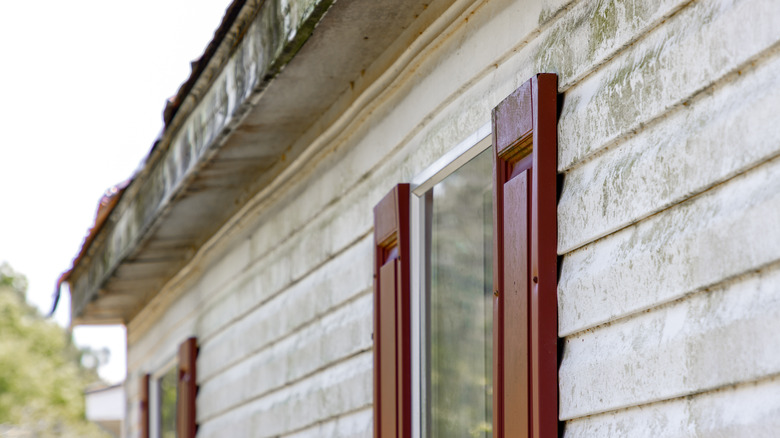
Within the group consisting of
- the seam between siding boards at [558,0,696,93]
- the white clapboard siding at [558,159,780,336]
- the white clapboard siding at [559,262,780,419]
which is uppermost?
the seam between siding boards at [558,0,696,93]

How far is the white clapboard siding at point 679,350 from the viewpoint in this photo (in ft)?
5.75

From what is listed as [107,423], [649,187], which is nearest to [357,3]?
Answer: [649,187]

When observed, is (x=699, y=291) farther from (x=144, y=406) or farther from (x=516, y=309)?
(x=144, y=406)

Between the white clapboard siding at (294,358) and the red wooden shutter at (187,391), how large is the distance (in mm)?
85

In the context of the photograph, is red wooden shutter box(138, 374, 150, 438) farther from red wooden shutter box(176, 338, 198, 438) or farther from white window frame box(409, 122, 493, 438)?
white window frame box(409, 122, 493, 438)

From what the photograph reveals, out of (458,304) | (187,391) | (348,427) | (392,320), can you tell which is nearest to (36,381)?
(187,391)

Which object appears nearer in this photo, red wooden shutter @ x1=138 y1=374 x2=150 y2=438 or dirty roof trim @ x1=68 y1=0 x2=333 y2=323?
dirty roof trim @ x1=68 y1=0 x2=333 y2=323

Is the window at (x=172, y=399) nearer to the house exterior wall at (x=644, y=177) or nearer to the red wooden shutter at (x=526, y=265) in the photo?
the house exterior wall at (x=644, y=177)

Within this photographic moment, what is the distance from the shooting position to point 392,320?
11.4 feet

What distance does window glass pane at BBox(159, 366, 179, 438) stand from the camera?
7.34 m

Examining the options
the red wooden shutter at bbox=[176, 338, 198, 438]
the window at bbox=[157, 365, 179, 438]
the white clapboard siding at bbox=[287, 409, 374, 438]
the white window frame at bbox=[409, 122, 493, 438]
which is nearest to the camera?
the white window frame at bbox=[409, 122, 493, 438]

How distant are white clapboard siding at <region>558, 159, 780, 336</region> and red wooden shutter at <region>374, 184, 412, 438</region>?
3.31 feet

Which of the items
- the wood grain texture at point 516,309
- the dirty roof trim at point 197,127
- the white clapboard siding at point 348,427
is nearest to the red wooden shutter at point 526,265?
the wood grain texture at point 516,309

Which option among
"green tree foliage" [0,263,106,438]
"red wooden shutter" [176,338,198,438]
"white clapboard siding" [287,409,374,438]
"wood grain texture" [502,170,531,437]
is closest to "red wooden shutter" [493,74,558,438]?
"wood grain texture" [502,170,531,437]
